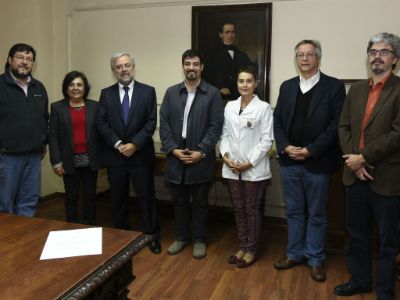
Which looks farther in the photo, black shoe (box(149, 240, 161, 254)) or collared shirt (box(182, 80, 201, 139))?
black shoe (box(149, 240, 161, 254))

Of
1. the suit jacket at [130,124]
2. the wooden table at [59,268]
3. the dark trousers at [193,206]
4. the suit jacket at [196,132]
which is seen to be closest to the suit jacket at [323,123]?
the suit jacket at [196,132]

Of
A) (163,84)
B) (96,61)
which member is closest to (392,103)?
(163,84)

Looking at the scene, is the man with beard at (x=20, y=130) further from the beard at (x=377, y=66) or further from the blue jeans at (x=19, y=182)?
the beard at (x=377, y=66)

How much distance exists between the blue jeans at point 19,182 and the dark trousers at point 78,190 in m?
0.24

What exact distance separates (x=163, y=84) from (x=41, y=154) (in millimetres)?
1464

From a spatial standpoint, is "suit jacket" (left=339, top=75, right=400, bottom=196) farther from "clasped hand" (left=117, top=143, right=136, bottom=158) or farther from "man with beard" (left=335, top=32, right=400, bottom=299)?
"clasped hand" (left=117, top=143, right=136, bottom=158)

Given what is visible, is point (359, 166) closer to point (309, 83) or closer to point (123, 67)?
point (309, 83)

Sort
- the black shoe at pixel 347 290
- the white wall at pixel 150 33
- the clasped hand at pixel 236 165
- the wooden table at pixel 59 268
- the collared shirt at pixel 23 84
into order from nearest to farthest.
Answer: the wooden table at pixel 59 268 < the black shoe at pixel 347 290 < the clasped hand at pixel 236 165 < the collared shirt at pixel 23 84 < the white wall at pixel 150 33

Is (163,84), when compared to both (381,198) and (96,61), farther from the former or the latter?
(381,198)

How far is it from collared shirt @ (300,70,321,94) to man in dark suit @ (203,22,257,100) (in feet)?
3.44

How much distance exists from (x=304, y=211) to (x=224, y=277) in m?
0.74

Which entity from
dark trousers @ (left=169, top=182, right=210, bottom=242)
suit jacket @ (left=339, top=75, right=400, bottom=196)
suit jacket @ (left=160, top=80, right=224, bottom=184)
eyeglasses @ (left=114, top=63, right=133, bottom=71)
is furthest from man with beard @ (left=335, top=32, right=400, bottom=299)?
eyeglasses @ (left=114, top=63, right=133, bottom=71)

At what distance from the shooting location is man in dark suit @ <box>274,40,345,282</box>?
2.41 metres

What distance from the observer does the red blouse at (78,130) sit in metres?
2.86
